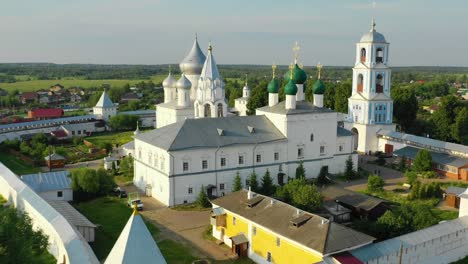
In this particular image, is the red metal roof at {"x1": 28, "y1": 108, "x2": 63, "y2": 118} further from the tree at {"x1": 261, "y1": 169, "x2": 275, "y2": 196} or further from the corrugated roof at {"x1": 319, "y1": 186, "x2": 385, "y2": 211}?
the corrugated roof at {"x1": 319, "y1": 186, "x2": 385, "y2": 211}

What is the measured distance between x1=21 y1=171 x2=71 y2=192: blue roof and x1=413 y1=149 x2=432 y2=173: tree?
2045cm

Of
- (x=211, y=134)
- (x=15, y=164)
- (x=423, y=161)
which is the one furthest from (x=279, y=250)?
(x=15, y=164)

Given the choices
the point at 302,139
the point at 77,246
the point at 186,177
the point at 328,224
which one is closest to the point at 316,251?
the point at 328,224

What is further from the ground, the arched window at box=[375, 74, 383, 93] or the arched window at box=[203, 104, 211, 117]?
the arched window at box=[375, 74, 383, 93]

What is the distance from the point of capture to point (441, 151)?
3075cm

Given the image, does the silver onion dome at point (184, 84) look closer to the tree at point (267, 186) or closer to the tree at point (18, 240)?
the tree at point (267, 186)

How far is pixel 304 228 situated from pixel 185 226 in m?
6.63

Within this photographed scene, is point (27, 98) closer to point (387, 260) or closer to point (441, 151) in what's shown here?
point (441, 151)

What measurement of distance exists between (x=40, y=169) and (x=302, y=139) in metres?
17.2

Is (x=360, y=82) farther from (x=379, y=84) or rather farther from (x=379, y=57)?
(x=379, y=57)

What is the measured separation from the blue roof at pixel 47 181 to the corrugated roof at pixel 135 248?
571 inches

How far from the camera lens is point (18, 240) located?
12.6m

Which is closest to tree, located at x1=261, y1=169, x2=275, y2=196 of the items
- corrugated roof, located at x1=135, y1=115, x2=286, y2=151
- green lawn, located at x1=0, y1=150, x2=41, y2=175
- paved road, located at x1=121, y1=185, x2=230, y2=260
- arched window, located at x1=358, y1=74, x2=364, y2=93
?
corrugated roof, located at x1=135, y1=115, x2=286, y2=151

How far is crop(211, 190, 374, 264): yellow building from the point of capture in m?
14.4
